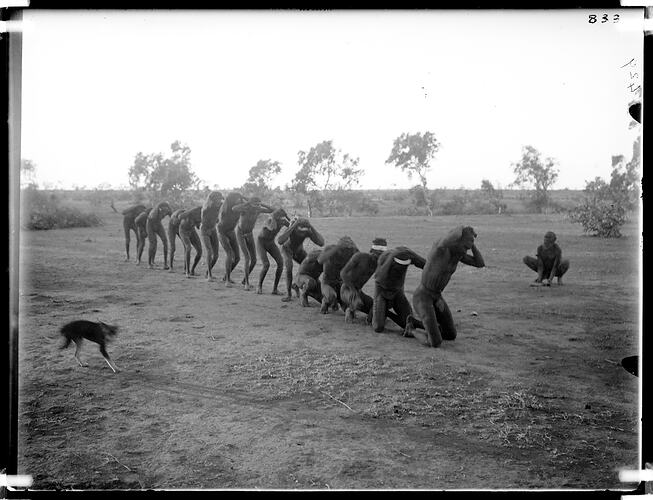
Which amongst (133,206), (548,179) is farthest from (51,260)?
(548,179)

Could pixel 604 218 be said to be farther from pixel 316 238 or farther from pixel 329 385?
pixel 329 385

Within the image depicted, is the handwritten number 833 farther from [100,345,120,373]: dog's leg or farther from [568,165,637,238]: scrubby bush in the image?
[100,345,120,373]: dog's leg

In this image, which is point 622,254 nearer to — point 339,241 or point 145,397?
A: point 339,241

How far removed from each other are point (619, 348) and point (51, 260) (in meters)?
7.04

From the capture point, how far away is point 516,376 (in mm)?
5953

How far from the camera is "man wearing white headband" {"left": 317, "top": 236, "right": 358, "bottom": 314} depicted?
24.4 ft

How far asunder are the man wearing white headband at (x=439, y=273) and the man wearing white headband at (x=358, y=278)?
2.47 feet

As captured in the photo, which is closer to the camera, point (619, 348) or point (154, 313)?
point (619, 348)

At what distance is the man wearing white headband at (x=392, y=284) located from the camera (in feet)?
22.2

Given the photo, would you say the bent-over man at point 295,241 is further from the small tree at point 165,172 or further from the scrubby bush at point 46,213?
the scrubby bush at point 46,213

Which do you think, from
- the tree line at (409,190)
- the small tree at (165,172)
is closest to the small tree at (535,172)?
the tree line at (409,190)
